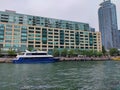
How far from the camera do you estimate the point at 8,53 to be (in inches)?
4764

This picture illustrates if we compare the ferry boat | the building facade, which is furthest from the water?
the building facade

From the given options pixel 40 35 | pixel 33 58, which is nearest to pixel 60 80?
pixel 33 58

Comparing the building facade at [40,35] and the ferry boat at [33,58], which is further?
the building facade at [40,35]

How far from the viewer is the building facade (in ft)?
435

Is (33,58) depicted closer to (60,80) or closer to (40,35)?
(40,35)

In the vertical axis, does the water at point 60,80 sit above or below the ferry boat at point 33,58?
below

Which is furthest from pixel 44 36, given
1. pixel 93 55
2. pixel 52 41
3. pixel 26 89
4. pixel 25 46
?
pixel 26 89

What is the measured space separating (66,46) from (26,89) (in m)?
131

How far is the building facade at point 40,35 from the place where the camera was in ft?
435

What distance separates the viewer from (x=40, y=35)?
144 metres

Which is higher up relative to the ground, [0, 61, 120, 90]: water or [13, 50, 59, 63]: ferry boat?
[13, 50, 59, 63]: ferry boat

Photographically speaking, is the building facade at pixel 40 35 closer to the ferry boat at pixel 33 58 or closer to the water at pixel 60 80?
the ferry boat at pixel 33 58

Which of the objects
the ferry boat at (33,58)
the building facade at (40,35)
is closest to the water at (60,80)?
the ferry boat at (33,58)

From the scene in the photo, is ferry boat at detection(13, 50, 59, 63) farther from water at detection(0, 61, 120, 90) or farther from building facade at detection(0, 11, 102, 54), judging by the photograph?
water at detection(0, 61, 120, 90)
